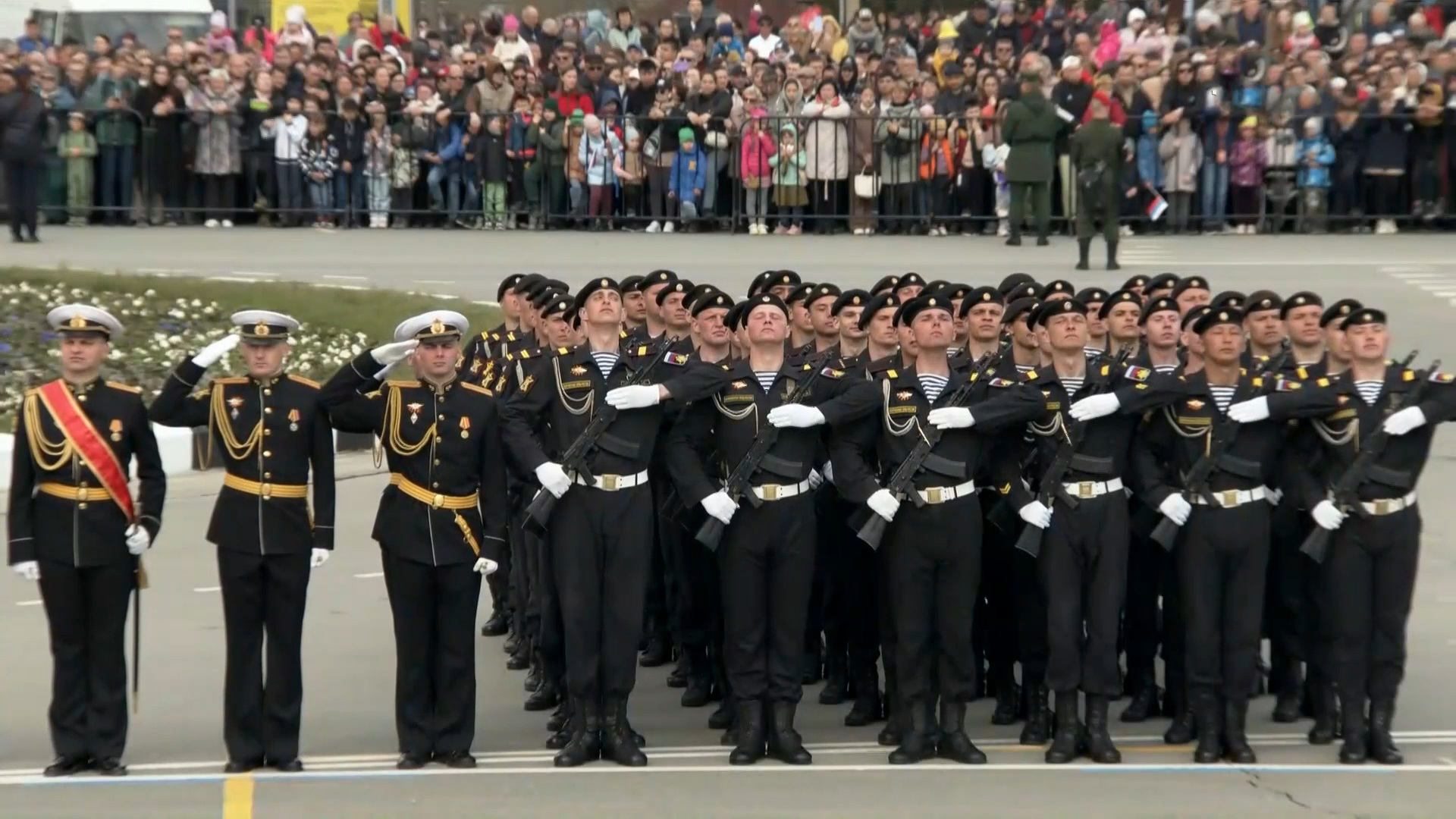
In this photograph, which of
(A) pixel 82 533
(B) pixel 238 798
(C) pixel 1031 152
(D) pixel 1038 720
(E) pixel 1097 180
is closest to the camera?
(B) pixel 238 798

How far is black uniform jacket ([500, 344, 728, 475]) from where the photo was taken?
9.42m

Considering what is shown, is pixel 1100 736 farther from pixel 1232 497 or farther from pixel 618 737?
pixel 618 737

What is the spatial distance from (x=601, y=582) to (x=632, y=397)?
745 millimetres

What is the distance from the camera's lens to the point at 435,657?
9344mm

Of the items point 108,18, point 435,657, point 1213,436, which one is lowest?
point 435,657

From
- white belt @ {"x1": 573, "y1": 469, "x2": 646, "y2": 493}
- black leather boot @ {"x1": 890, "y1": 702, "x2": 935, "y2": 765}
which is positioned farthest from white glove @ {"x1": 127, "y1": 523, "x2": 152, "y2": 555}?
black leather boot @ {"x1": 890, "y1": 702, "x2": 935, "y2": 765}

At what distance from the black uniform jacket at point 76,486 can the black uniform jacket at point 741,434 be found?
2057 millimetres

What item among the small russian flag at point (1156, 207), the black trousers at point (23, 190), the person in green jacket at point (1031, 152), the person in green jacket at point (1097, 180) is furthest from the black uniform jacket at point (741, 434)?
the black trousers at point (23, 190)

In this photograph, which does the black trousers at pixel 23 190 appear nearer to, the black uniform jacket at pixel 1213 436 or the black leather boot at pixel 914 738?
the black leather boot at pixel 914 738

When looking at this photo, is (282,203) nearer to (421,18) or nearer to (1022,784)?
(421,18)

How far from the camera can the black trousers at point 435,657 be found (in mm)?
9273

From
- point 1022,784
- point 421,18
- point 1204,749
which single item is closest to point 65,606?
point 1022,784

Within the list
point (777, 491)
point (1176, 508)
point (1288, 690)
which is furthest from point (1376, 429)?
point (777, 491)

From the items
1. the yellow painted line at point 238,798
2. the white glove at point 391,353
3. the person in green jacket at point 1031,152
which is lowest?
the yellow painted line at point 238,798
